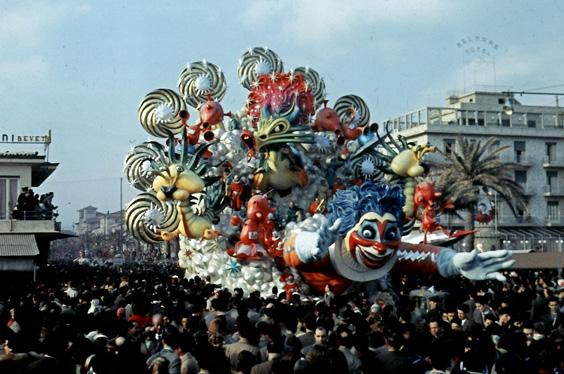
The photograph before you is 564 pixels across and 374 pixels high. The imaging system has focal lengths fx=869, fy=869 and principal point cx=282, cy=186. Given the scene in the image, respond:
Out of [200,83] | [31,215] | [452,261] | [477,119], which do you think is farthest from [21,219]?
[477,119]

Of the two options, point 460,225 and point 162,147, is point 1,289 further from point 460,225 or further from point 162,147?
point 460,225

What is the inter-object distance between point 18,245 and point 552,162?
123 feet

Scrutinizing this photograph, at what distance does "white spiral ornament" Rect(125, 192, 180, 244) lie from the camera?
24703 millimetres

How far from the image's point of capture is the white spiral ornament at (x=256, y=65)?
2912cm

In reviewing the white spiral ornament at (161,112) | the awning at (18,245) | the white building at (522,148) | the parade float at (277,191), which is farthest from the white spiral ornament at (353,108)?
the white building at (522,148)

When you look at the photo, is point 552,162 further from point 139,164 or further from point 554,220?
point 139,164

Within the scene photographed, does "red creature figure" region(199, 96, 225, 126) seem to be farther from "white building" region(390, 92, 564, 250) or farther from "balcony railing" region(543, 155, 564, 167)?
"balcony railing" region(543, 155, 564, 167)

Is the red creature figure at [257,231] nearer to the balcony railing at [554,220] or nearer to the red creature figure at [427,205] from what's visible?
the red creature figure at [427,205]

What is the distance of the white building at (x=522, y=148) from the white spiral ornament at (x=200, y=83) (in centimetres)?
2509

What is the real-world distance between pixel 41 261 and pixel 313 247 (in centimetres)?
1560

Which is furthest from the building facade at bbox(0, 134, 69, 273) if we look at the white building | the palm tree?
the white building

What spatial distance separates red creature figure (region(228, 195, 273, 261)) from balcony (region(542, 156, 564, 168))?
35.7 meters

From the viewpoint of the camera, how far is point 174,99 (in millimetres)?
27484

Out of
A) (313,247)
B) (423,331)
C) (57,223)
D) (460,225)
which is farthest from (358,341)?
(460,225)
